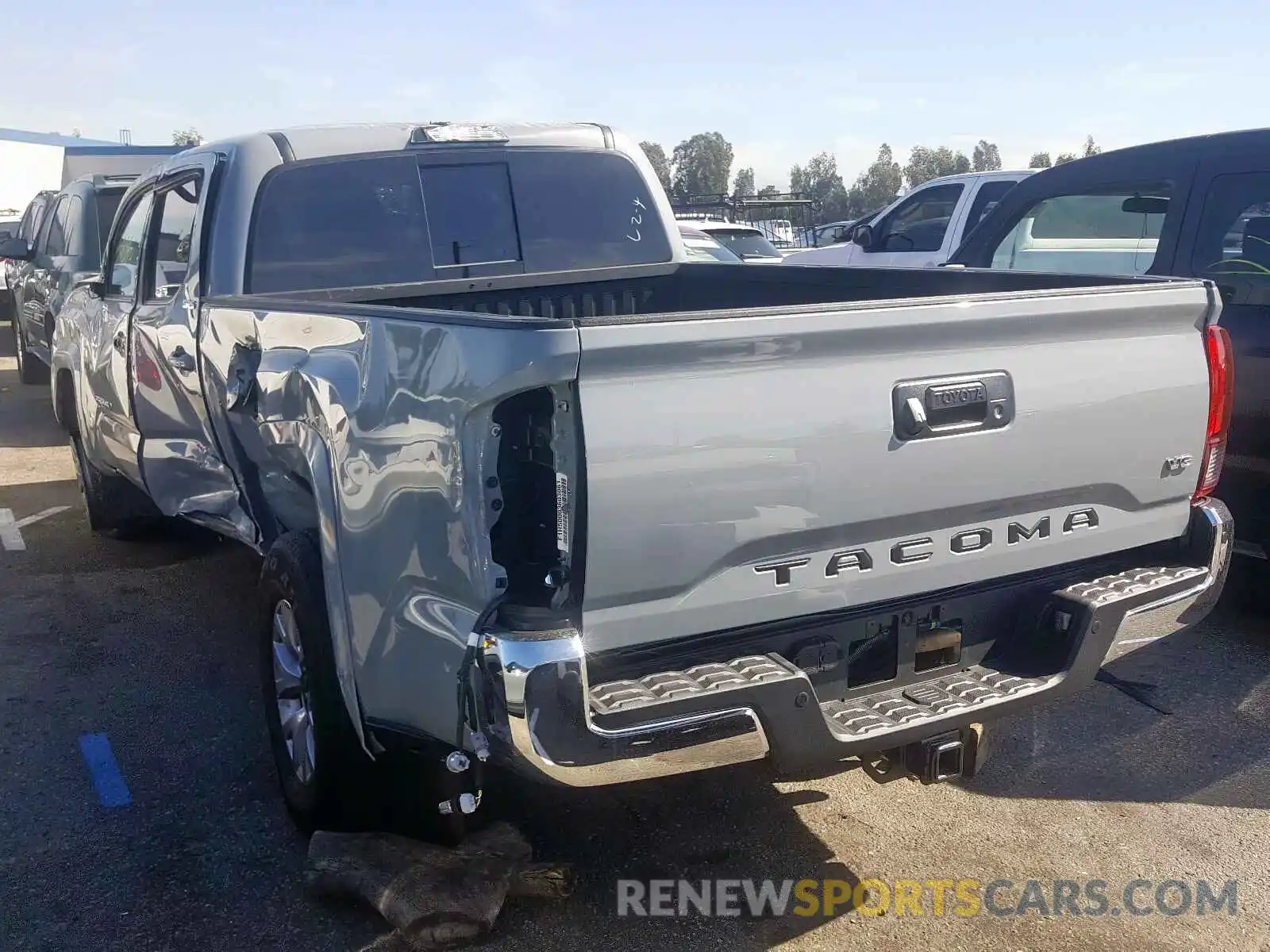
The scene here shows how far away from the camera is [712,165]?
88.2 meters

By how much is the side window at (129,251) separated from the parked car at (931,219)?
6.90 m

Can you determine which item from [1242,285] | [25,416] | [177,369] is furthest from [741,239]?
[177,369]

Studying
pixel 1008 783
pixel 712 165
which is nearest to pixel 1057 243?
pixel 1008 783

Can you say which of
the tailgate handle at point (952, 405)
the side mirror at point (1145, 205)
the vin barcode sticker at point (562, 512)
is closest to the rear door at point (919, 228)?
the side mirror at point (1145, 205)

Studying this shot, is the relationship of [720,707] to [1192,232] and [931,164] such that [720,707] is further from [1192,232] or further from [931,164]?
[931,164]

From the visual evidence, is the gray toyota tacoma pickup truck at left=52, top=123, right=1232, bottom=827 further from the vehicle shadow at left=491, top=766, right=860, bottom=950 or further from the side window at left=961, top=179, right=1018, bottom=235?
the side window at left=961, top=179, right=1018, bottom=235

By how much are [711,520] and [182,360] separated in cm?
263

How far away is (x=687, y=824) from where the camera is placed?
3689 mm

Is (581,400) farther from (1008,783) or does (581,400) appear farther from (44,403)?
(44,403)

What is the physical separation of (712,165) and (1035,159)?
26799 mm

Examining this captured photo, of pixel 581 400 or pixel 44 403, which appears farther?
pixel 44 403

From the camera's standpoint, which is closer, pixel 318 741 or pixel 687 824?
pixel 318 741

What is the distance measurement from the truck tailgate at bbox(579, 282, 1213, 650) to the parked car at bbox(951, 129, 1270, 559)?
1.70 m

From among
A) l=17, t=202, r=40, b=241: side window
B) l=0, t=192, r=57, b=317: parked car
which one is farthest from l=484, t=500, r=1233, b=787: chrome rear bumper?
l=17, t=202, r=40, b=241: side window
